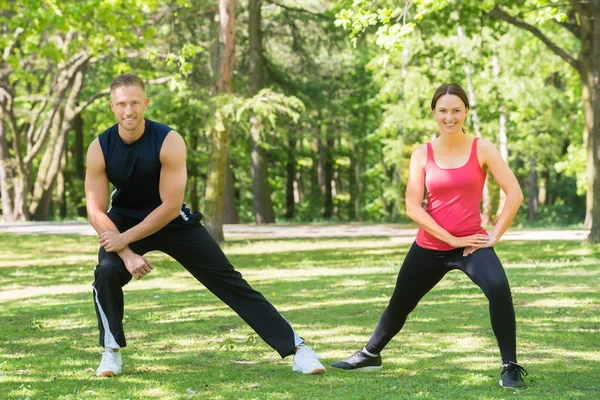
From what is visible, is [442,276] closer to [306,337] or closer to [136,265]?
[136,265]

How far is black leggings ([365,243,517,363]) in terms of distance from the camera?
18.9 ft

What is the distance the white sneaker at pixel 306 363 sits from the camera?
20.7ft

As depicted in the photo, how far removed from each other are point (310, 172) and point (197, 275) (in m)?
52.0

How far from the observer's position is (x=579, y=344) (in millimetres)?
7504

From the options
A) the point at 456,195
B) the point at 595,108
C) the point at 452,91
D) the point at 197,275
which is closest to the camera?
A: the point at 456,195

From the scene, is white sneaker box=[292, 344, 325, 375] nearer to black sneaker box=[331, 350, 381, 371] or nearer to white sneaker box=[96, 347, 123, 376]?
black sneaker box=[331, 350, 381, 371]

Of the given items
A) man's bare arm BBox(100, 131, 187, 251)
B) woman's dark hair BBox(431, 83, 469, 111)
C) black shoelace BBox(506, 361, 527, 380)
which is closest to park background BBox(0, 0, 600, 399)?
black shoelace BBox(506, 361, 527, 380)

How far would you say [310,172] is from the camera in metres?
58.4

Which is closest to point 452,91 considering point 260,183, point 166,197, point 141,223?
point 166,197

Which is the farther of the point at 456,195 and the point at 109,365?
the point at 109,365

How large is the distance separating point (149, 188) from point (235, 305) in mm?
1037

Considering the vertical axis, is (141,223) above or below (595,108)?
below

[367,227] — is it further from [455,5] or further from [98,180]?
[98,180]

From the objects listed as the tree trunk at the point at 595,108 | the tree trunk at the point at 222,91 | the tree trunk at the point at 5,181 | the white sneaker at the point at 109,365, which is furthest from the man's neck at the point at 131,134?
the tree trunk at the point at 5,181
